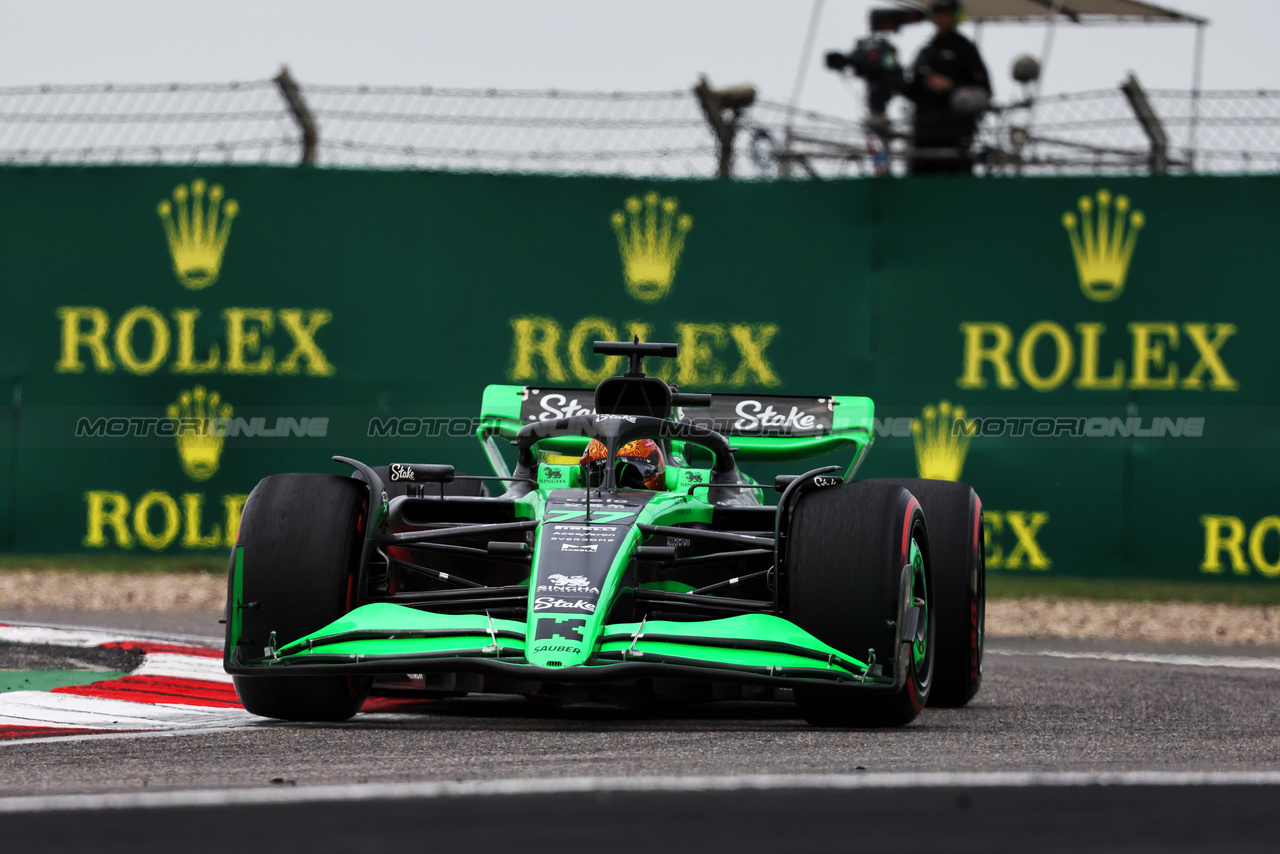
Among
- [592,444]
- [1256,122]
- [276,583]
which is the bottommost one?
[276,583]

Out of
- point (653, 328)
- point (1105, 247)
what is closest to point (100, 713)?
point (653, 328)

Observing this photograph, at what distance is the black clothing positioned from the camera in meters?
11.3

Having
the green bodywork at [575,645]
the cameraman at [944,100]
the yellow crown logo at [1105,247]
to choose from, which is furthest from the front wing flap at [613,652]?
the cameraman at [944,100]

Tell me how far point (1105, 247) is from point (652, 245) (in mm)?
2840

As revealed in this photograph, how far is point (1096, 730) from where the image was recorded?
5.89 meters

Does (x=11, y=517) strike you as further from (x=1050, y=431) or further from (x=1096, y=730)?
(x=1096, y=730)

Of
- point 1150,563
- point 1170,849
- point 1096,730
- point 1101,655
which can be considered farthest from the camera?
point 1150,563

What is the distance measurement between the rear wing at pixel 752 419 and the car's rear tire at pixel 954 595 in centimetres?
69

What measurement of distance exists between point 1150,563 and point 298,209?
19.1 ft

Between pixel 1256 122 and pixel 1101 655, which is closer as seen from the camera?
pixel 1101 655

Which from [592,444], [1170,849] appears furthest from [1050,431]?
[1170,849]

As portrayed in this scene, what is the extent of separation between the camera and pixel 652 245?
11.2 meters

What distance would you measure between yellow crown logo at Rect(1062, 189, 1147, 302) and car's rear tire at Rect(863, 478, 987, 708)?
4.27m

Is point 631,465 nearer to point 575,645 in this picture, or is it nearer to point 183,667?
point 575,645
